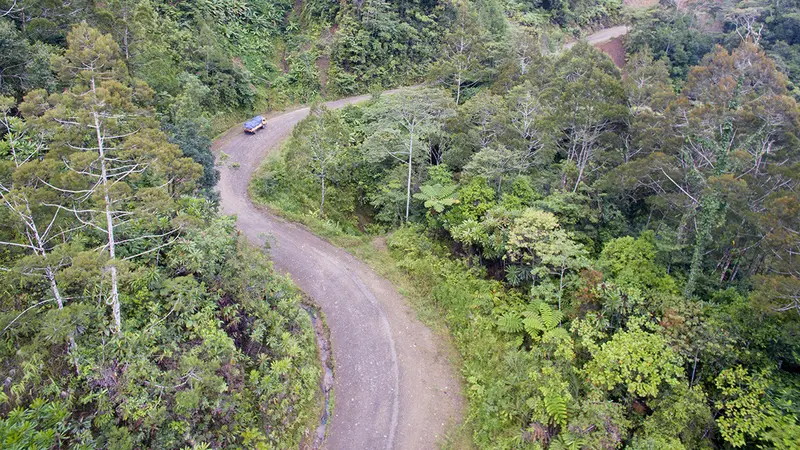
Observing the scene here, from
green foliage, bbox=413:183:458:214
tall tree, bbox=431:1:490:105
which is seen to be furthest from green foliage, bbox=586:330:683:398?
tall tree, bbox=431:1:490:105

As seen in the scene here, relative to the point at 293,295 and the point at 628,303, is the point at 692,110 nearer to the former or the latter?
the point at 628,303

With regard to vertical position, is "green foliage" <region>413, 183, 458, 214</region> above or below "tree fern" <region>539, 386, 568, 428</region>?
above

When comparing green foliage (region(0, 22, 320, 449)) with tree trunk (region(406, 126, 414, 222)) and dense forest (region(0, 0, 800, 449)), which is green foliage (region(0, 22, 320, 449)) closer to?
dense forest (region(0, 0, 800, 449))

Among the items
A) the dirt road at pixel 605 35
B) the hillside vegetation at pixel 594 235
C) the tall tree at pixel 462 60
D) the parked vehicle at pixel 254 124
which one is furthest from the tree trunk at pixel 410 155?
the dirt road at pixel 605 35

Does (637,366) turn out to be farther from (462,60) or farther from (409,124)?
(462,60)

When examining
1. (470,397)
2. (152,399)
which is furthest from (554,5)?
(152,399)
